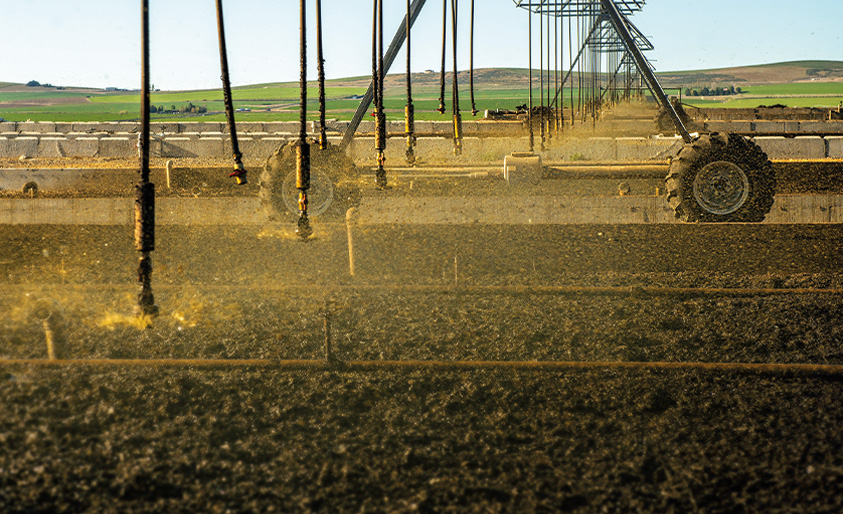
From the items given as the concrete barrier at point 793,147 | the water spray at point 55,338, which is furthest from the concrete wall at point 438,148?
the water spray at point 55,338

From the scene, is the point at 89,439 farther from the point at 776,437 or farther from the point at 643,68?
the point at 643,68

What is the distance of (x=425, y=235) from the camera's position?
1373 centimetres

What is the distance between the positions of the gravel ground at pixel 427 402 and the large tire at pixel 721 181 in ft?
6.54

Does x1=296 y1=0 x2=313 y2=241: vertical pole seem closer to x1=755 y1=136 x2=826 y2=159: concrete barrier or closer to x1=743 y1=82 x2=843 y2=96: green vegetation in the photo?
x1=755 y1=136 x2=826 y2=159: concrete barrier

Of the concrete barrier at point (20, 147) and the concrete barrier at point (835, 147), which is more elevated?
the concrete barrier at point (20, 147)

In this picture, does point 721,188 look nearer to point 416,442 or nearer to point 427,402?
point 427,402

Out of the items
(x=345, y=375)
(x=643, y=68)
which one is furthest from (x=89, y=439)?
(x=643, y=68)

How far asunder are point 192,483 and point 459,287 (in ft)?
17.0

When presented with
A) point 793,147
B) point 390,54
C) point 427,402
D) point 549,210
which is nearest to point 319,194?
point 390,54

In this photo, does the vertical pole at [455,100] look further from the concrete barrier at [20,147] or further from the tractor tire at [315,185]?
the concrete barrier at [20,147]

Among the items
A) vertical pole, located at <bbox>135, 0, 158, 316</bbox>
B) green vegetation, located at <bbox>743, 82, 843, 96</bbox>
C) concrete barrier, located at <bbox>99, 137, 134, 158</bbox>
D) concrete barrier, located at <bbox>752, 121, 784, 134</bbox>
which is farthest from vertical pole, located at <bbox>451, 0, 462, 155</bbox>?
green vegetation, located at <bbox>743, 82, 843, 96</bbox>

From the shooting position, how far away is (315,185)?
1392cm

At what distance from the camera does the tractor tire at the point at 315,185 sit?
13.4 m

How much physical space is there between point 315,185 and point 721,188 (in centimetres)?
603
